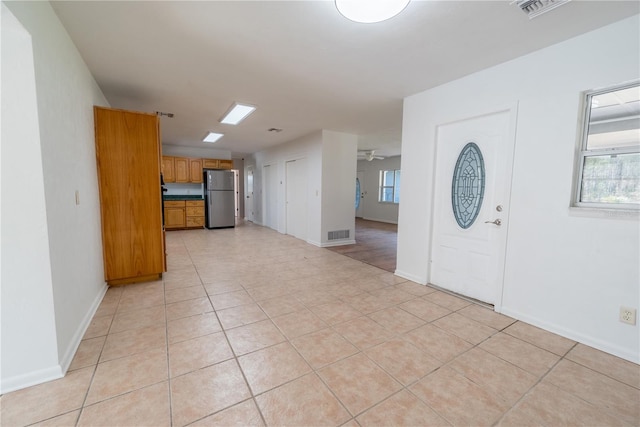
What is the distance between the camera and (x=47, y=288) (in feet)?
5.25

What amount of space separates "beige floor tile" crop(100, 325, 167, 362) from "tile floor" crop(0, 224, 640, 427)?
0.05 feet

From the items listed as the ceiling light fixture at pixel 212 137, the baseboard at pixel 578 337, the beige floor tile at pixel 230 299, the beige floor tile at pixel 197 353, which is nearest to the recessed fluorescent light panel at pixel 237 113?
the ceiling light fixture at pixel 212 137

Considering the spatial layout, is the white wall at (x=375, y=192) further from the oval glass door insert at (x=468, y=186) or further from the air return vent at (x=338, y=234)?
the oval glass door insert at (x=468, y=186)

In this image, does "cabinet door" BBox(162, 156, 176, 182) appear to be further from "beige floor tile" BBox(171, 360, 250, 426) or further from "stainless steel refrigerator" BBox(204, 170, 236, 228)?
"beige floor tile" BBox(171, 360, 250, 426)

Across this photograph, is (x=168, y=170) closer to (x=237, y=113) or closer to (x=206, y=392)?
(x=237, y=113)

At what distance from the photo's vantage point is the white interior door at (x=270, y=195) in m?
7.63

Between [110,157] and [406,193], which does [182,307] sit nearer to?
[110,157]

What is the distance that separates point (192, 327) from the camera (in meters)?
2.28

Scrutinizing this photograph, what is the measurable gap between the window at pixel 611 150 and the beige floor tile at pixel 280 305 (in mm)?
2708

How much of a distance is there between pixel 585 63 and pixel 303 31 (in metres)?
2.27

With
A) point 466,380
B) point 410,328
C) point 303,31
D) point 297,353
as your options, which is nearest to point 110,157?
point 303,31

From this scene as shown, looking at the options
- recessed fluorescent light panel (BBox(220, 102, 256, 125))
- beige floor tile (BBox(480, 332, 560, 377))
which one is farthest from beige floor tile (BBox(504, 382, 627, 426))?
recessed fluorescent light panel (BBox(220, 102, 256, 125))

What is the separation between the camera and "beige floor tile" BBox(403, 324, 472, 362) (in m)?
1.96

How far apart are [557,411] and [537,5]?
254cm
